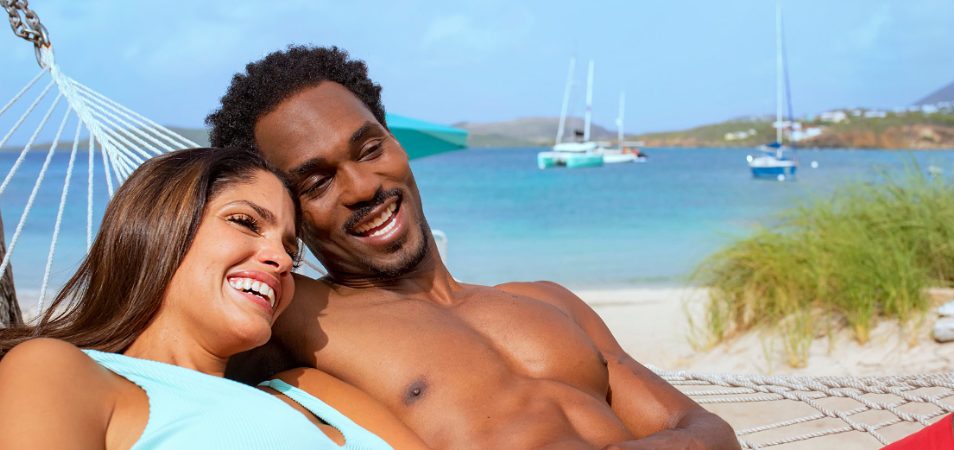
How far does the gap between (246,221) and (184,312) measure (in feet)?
0.53

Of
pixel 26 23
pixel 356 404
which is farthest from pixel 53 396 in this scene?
pixel 26 23

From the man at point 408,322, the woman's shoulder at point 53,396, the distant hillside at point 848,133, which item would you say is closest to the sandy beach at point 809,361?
the man at point 408,322

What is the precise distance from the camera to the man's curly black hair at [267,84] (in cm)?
186

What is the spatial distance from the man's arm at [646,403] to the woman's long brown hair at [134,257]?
33.0 inches

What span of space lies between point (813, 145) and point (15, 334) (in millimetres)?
51465

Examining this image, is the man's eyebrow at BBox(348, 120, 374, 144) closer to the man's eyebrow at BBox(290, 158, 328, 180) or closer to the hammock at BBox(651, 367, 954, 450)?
the man's eyebrow at BBox(290, 158, 328, 180)

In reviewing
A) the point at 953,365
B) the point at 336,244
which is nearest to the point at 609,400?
the point at 336,244

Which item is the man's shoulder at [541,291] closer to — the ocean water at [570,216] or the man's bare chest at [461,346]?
the man's bare chest at [461,346]

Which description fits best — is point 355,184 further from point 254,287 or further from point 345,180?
point 254,287

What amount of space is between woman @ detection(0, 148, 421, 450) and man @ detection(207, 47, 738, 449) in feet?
0.66

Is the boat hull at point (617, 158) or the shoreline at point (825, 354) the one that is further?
the boat hull at point (617, 158)

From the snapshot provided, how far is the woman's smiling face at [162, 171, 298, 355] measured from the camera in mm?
1354

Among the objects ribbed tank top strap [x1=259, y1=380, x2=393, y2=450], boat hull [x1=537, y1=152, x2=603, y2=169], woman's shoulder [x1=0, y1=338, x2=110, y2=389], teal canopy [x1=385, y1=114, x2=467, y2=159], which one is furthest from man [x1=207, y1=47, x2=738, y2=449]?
boat hull [x1=537, y1=152, x2=603, y2=169]

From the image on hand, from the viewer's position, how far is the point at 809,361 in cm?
461
